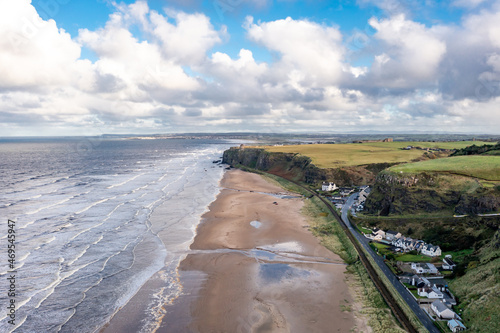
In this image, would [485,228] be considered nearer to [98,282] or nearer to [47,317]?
[98,282]

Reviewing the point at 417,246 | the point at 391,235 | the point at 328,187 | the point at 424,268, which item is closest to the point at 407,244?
the point at 417,246

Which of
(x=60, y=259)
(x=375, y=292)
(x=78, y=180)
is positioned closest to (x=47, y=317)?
(x=60, y=259)

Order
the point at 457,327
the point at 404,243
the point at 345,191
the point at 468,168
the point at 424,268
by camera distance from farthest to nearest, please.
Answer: the point at 345,191 → the point at 468,168 → the point at 404,243 → the point at 424,268 → the point at 457,327

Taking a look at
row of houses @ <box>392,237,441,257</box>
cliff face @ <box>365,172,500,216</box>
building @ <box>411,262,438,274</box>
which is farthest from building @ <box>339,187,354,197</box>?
building @ <box>411,262,438,274</box>

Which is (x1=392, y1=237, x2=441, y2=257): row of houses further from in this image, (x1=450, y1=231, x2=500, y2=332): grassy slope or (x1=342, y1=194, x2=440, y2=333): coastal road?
(x1=450, y1=231, x2=500, y2=332): grassy slope

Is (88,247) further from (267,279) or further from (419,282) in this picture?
(419,282)

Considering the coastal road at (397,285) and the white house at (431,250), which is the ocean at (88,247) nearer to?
the coastal road at (397,285)

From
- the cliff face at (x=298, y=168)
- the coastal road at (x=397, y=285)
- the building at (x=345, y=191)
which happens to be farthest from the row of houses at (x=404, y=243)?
the cliff face at (x=298, y=168)

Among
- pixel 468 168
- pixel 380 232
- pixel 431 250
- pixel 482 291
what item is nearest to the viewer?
pixel 482 291
